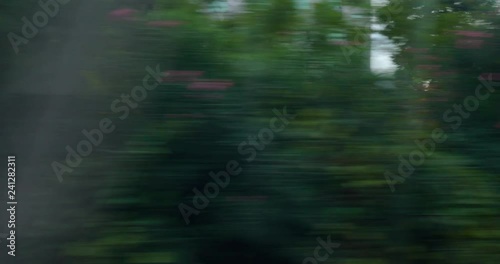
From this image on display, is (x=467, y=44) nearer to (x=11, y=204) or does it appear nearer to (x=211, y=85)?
(x=211, y=85)

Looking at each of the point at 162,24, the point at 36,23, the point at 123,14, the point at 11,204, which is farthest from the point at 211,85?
the point at 11,204

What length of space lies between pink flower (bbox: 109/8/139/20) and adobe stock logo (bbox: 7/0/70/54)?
332 millimetres

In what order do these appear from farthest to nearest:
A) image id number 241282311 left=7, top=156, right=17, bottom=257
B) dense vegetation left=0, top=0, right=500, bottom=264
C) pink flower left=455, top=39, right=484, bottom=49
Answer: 1. pink flower left=455, top=39, right=484, bottom=49
2. image id number 241282311 left=7, top=156, right=17, bottom=257
3. dense vegetation left=0, top=0, right=500, bottom=264

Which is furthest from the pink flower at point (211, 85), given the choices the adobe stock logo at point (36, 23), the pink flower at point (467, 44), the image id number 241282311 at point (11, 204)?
the pink flower at point (467, 44)

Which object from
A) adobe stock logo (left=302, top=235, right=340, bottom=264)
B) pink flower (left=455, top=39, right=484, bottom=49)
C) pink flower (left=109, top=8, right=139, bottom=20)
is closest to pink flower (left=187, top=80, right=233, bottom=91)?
pink flower (left=109, top=8, right=139, bottom=20)

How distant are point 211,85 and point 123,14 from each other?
66cm

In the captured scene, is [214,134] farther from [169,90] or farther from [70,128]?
[70,128]

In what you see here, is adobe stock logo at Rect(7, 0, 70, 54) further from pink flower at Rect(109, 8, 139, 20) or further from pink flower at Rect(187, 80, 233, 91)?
Result: pink flower at Rect(187, 80, 233, 91)

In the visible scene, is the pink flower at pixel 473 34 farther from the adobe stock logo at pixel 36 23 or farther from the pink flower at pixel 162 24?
the adobe stock logo at pixel 36 23

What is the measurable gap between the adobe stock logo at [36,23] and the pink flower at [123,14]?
13.1 inches

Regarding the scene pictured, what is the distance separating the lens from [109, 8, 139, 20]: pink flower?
3.73m

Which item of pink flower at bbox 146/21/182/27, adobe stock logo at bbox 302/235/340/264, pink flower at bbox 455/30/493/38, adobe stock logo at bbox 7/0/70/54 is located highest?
adobe stock logo at bbox 7/0/70/54

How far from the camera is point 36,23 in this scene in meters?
3.74

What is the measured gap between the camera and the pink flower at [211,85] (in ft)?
12.0
